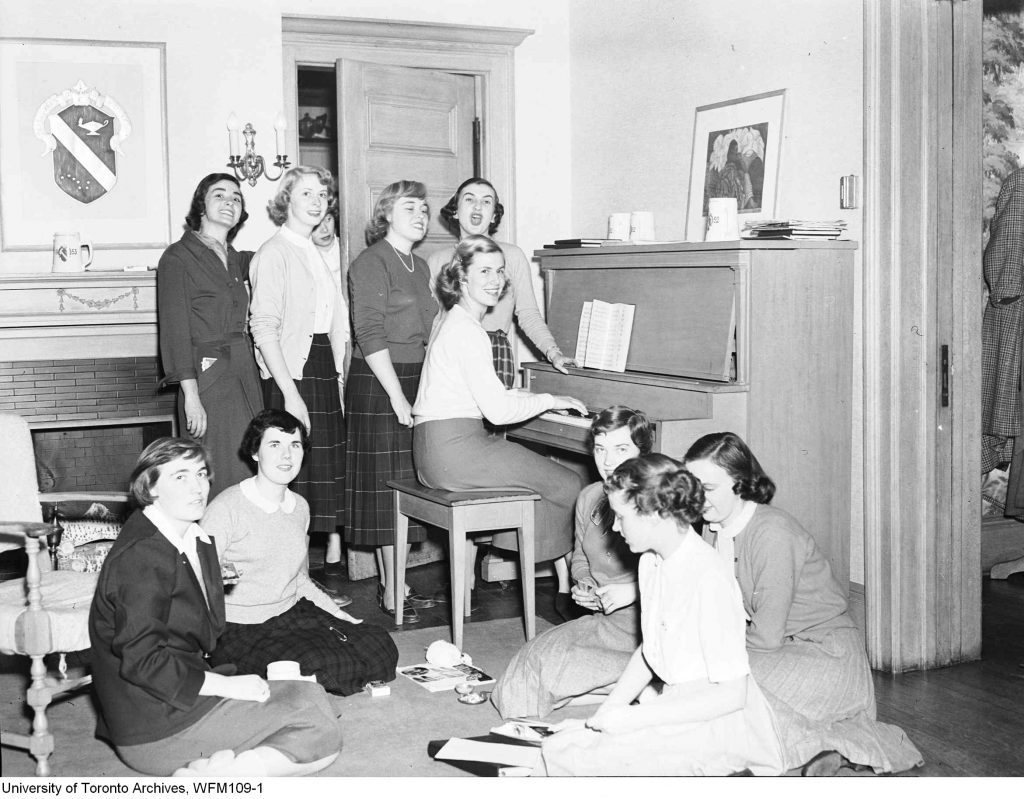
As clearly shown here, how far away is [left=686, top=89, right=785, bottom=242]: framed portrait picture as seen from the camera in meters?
4.11

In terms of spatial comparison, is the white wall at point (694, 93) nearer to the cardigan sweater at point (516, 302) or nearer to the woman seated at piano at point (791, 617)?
the cardigan sweater at point (516, 302)

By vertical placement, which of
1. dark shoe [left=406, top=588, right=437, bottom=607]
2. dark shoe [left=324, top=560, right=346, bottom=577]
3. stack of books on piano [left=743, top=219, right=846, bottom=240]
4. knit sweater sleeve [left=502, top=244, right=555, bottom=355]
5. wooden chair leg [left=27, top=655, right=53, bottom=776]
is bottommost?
dark shoe [left=406, top=588, right=437, bottom=607]

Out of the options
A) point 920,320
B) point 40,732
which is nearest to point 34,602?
point 40,732

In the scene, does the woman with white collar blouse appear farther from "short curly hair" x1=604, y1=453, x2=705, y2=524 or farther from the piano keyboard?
"short curly hair" x1=604, y1=453, x2=705, y2=524

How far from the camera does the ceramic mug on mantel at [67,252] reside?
4.91m

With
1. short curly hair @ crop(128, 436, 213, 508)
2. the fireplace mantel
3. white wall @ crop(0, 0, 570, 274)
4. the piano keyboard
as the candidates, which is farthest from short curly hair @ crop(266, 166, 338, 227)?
short curly hair @ crop(128, 436, 213, 508)

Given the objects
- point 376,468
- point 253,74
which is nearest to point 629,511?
point 376,468

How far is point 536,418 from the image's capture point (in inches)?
162

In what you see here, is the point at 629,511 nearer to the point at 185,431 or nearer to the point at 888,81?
the point at 888,81

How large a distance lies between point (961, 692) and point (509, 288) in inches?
89.2

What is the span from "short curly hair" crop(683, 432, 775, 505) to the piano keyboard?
0.97 m

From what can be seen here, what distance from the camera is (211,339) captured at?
14.3ft

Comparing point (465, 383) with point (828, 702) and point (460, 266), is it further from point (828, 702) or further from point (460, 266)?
point (828, 702)
